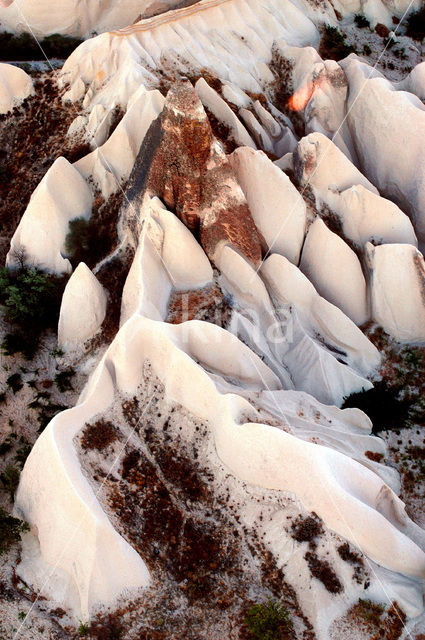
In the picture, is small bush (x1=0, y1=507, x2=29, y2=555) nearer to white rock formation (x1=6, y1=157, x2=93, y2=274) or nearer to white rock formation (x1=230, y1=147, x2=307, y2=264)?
white rock formation (x1=6, y1=157, x2=93, y2=274)

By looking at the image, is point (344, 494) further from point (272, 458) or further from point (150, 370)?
point (150, 370)

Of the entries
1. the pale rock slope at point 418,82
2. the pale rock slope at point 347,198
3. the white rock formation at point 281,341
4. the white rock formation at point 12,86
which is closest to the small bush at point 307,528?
the white rock formation at point 281,341

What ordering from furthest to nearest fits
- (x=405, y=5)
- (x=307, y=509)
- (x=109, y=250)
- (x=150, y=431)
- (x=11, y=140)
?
1. (x=405, y=5)
2. (x=11, y=140)
3. (x=109, y=250)
4. (x=150, y=431)
5. (x=307, y=509)

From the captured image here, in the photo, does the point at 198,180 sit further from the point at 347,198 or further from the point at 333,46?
the point at 333,46

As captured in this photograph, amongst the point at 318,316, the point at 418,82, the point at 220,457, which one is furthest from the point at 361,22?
the point at 220,457

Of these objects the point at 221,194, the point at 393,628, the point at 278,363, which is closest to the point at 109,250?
the point at 221,194
